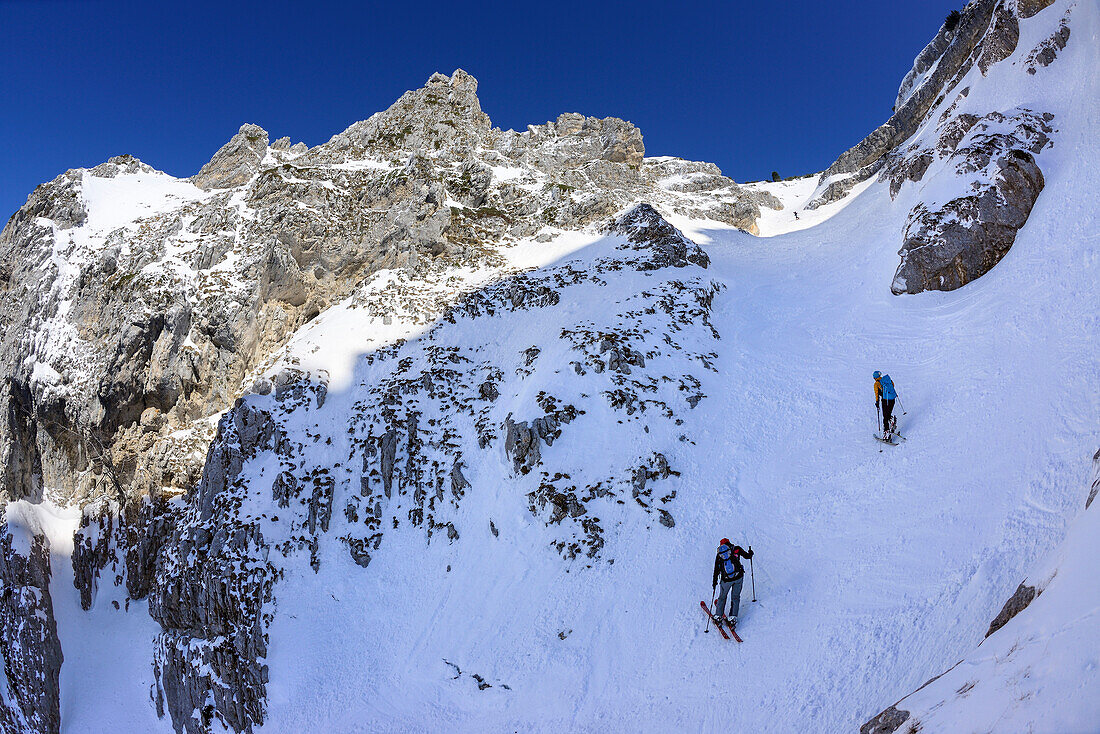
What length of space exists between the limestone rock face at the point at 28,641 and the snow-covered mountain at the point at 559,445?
6.5 inches

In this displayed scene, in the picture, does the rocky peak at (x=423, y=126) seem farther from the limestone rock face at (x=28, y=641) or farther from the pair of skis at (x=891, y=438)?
the pair of skis at (x=891, y=438)

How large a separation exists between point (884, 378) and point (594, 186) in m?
31.7

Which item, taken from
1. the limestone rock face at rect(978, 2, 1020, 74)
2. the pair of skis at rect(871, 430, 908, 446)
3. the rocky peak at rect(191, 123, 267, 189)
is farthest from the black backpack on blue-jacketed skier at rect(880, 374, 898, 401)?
the rocky peak at rect(191, 123, 267, 189)

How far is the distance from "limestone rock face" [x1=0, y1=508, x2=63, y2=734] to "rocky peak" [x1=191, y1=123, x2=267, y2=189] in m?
29.6

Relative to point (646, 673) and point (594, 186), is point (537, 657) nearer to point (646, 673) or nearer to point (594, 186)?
point (646, 673)

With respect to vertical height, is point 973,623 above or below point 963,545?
below

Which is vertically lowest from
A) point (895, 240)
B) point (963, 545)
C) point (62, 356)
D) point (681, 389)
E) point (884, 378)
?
point (963, 545)

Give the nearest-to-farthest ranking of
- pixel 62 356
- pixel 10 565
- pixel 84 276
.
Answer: pixel 10 565 < pixel 62 356 < pixel 84 276

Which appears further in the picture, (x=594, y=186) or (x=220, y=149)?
(x=220, y=149)

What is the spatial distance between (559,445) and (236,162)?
4287 centimetres

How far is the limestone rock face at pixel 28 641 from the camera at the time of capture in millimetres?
24062

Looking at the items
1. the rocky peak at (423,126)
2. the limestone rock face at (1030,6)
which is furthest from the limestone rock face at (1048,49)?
the rocky peak at (423,126)

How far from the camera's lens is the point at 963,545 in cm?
1152

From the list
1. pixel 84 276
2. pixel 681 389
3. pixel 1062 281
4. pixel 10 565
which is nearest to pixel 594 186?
pixel 681 389
